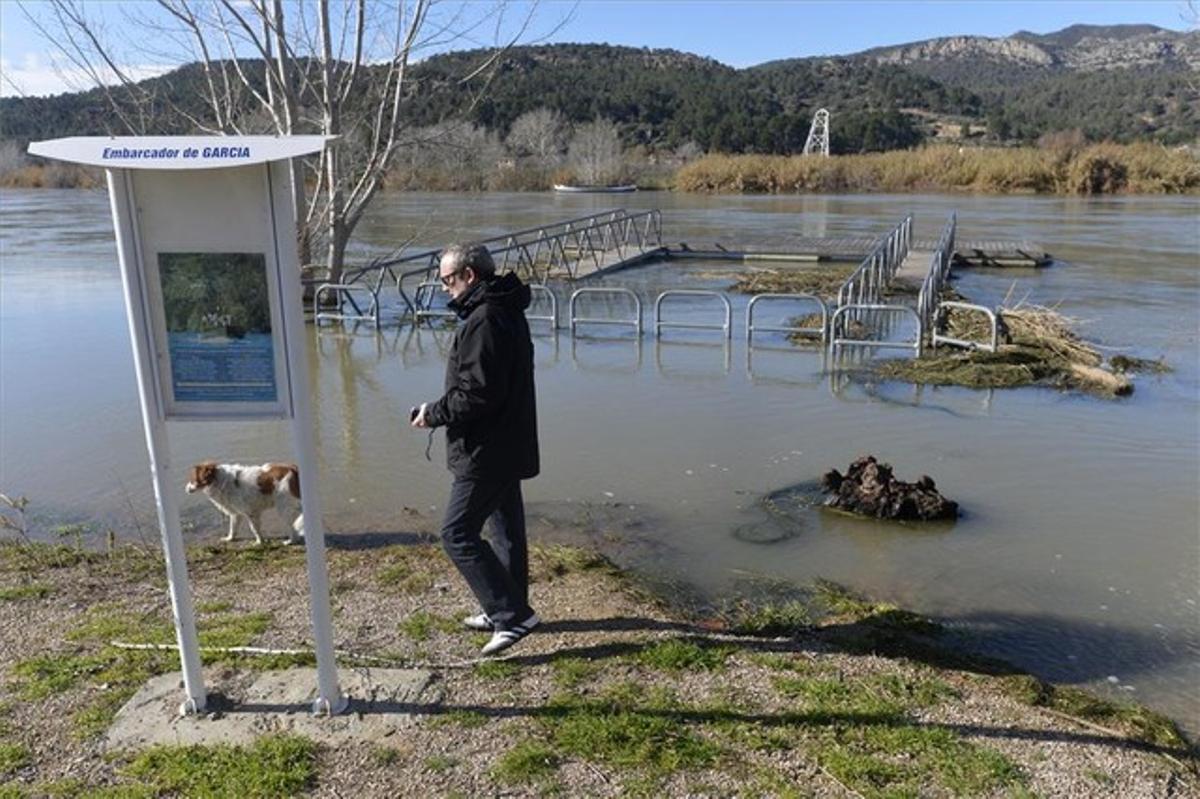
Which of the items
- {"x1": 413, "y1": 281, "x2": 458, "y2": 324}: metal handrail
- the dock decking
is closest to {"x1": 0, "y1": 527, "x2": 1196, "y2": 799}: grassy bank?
{"x1": 413, "y1": 281, "x2": 458, "y2": 324}: metal handrail

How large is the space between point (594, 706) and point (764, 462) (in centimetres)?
415

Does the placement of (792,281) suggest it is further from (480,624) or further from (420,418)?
(420,418)

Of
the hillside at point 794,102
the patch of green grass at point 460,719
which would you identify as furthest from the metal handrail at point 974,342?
the hillside at point 794,102

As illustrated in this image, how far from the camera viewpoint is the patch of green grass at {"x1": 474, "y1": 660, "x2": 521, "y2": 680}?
388 centimetres

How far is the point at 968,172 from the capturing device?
47469 mm

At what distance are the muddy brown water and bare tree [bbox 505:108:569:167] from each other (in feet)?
182

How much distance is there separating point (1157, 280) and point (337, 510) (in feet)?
55.6

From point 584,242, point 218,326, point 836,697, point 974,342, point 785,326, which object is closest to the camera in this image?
point 218,326

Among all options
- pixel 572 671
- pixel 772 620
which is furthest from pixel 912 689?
pixel 572 671

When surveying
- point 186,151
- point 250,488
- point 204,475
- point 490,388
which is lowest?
point 250,488

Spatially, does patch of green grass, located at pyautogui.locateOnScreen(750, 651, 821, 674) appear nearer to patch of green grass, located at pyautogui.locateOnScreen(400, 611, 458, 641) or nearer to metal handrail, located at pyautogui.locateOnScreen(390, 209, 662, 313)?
patch of green grass, located at pyautogui.locateOnScreen(400, 611, 458, 641)

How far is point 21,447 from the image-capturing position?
8.04 m

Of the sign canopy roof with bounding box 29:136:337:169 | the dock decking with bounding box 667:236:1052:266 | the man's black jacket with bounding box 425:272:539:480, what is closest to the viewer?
the sign canopy roof with bounding box 29:136:337:169

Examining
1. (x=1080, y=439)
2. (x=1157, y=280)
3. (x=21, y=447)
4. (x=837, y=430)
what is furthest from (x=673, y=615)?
(x=1157, y=280)
